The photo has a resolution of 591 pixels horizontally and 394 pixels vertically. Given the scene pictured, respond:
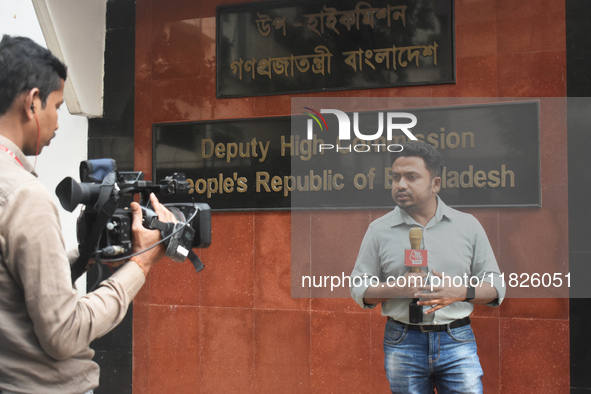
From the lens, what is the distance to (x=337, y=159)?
14.1 ft

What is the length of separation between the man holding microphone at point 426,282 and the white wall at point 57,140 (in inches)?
116

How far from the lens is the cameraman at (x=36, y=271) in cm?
142

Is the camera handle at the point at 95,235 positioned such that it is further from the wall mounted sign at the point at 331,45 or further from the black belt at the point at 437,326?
the wall mounted sign at the point at 331,45

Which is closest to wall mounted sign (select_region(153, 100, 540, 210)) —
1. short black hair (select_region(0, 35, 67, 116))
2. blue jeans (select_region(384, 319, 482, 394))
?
blue jeans (select_region(384, 319, 482, 394))

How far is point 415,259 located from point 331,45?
212 centimetres

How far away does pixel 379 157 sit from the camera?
4.19 metres

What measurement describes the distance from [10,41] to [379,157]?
293cm

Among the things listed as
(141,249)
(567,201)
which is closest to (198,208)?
(141,249)

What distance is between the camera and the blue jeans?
9.20 ft

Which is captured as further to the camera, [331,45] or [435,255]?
[331,45]

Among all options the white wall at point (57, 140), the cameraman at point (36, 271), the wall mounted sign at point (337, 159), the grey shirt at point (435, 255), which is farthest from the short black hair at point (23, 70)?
the white wall at point (57, 140)

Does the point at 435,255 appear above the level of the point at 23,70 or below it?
below

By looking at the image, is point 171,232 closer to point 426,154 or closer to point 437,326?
point 437,326

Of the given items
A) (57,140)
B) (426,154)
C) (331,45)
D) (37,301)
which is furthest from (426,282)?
(57,140)
